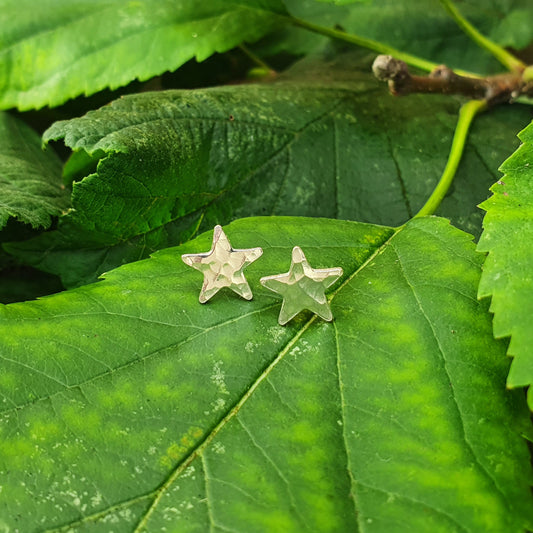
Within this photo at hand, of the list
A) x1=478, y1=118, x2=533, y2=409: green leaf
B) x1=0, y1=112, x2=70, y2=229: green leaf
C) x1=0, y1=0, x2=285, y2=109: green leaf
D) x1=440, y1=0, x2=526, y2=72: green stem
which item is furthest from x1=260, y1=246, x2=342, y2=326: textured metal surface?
x1=440, y1=0, x2=526, y2=72: green stem

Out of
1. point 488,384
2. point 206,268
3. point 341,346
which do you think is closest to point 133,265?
point 206,268

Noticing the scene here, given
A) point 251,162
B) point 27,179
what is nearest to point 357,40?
point 251,162

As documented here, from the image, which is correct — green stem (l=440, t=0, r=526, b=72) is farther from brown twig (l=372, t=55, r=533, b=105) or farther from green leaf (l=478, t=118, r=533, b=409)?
green leaf (l=478, t=118, r=533, b=409)

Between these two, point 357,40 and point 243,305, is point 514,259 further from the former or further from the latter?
point 357,40

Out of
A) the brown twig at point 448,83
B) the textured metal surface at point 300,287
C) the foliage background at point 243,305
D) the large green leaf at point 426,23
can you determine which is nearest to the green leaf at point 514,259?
the foliage background at point 243,305

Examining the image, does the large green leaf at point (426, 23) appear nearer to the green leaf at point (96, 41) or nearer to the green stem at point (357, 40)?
the green stem at point (357, 40)

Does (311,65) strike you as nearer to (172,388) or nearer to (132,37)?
(132,37)

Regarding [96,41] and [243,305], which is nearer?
[243,305]
